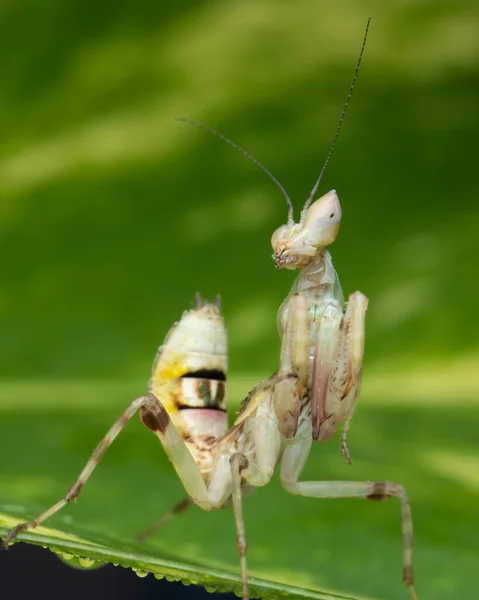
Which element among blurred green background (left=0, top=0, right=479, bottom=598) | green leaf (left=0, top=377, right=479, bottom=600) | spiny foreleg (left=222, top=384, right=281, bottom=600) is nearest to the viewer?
green leaf (left=0, top=377, right=479, bottom=600)

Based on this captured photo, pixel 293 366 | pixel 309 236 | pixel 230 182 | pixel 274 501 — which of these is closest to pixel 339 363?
pixel 293 366

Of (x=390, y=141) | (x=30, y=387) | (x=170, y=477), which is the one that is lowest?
(x=170, y=477)

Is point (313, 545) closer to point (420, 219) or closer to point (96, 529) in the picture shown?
point (96, 529)

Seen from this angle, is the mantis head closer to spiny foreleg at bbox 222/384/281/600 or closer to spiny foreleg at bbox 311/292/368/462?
spiny foreleg at bbox 311/292/368/462

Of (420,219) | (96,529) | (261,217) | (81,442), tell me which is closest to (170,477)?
(81,442)

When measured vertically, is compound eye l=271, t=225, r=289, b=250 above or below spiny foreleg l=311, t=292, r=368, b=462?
above

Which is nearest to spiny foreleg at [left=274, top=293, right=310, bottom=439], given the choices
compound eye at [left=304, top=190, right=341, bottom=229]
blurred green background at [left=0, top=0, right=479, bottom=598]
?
compound eye at [left=304, top=190, right=341, bottom=229]
